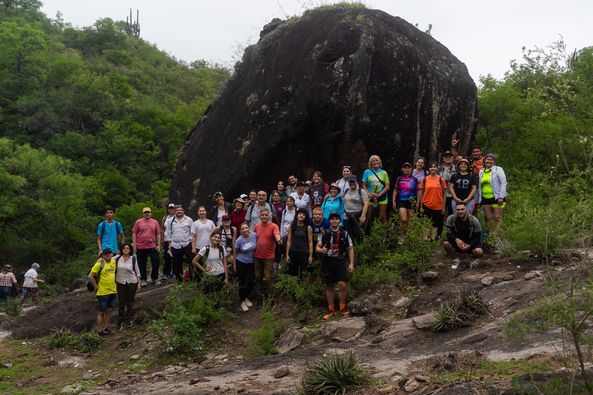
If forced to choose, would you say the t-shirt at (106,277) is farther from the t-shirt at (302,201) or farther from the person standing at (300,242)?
the t-shirt at (302,201)

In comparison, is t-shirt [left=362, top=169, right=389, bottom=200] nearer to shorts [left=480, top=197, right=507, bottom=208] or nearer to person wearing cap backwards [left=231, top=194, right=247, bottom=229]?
shorts [left=480, top=197, right=507, bottom=208]

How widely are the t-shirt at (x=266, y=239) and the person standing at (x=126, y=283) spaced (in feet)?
8.38

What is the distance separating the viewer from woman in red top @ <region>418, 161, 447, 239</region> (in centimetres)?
1159

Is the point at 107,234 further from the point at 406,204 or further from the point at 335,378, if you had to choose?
the point at 335,378

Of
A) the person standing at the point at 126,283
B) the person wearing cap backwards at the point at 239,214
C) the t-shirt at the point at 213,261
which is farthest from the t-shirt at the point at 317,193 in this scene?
the person standing at the point at 126,283

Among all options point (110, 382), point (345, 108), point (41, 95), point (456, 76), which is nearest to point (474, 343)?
point (110, 382)

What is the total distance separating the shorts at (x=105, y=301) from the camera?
38.2 feet

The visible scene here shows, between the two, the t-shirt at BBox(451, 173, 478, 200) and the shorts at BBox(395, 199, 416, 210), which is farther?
the shorts at BBox(395, 199, 416, 210)

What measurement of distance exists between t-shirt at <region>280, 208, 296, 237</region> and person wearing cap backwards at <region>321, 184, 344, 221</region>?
613mm

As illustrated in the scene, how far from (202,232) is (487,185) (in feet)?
18.5

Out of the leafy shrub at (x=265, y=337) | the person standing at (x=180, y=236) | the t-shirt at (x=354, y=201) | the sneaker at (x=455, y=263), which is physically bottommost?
the leafy shrub at (x=265, y=337)

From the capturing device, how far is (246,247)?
11289 millimetres

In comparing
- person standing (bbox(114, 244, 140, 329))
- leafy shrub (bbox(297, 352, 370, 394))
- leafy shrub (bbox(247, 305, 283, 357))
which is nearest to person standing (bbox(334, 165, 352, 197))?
leafy shrub (bbox(247, 305, 283, 357))

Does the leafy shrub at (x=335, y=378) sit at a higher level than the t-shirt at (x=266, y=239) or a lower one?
lower
